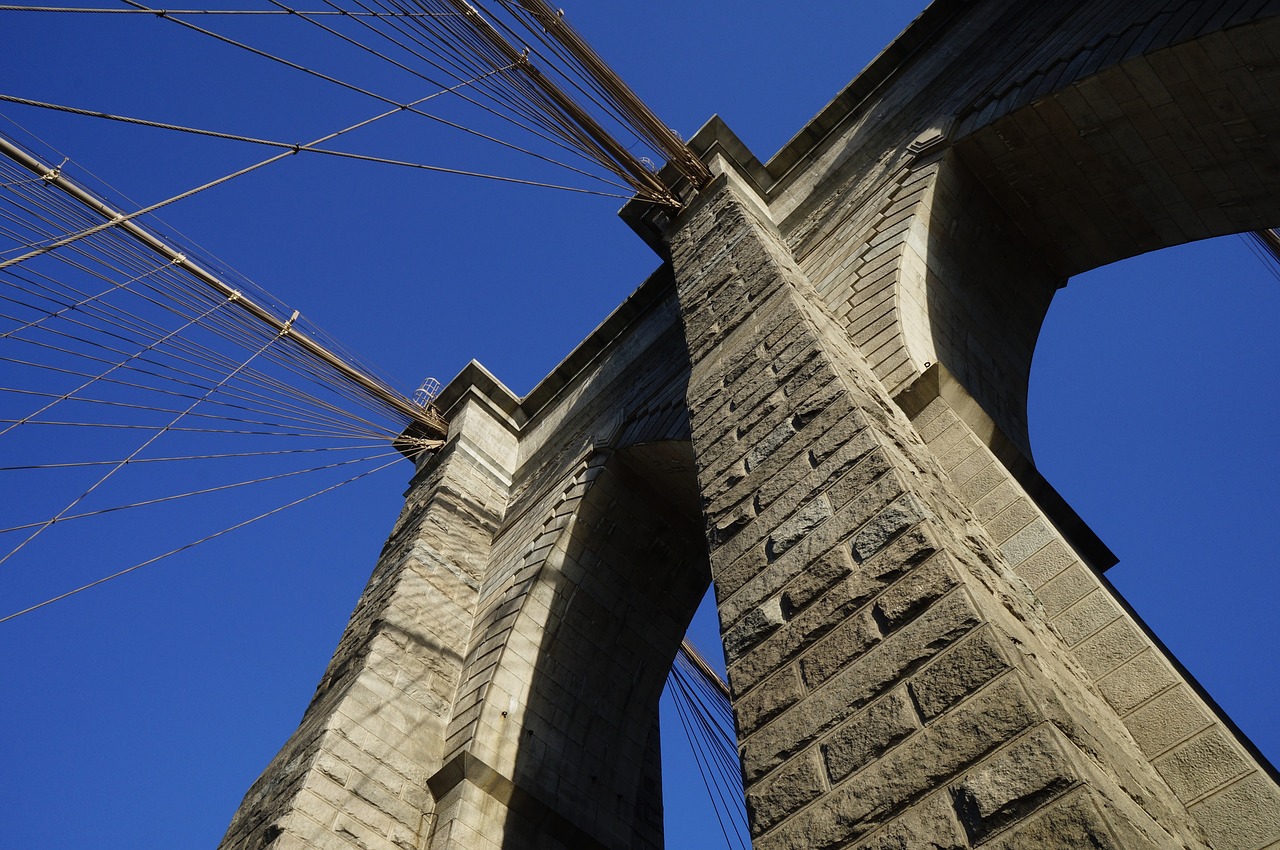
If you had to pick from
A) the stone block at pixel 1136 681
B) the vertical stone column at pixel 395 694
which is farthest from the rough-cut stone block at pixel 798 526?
the vertical stone column at pixel 395 694

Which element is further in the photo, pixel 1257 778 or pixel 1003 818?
pixel 1257 778

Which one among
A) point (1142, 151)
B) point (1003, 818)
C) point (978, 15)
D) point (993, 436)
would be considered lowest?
point (1003, 818)

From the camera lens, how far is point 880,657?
283 cm

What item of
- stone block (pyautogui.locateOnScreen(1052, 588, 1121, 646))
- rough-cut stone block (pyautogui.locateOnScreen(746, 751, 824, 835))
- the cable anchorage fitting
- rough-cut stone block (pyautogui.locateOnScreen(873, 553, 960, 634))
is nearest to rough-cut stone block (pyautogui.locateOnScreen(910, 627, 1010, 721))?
rough-cut stone block (pyautogui.locateOnScreen(873, 553, 960, 634))

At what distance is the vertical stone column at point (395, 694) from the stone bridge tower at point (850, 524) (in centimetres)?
3

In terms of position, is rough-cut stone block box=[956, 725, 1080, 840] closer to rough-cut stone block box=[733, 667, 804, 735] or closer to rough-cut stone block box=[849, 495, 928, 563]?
rough-cut stone block box=[733, 667, 804, 735]

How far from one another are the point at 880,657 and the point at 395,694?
503 cm

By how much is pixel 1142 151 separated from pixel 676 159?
348 centimetres

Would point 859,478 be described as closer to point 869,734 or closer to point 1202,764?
point 869,734

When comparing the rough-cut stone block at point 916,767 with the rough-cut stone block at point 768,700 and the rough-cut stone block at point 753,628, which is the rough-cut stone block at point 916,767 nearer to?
the rough-cut stone block at point 768,700

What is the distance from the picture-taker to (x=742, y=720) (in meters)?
3.20

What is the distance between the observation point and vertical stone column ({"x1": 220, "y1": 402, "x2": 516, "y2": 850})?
237 inches

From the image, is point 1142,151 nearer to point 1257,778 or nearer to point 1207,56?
point 1207,56

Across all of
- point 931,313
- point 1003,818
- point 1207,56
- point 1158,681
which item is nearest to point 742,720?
point 1003,818
